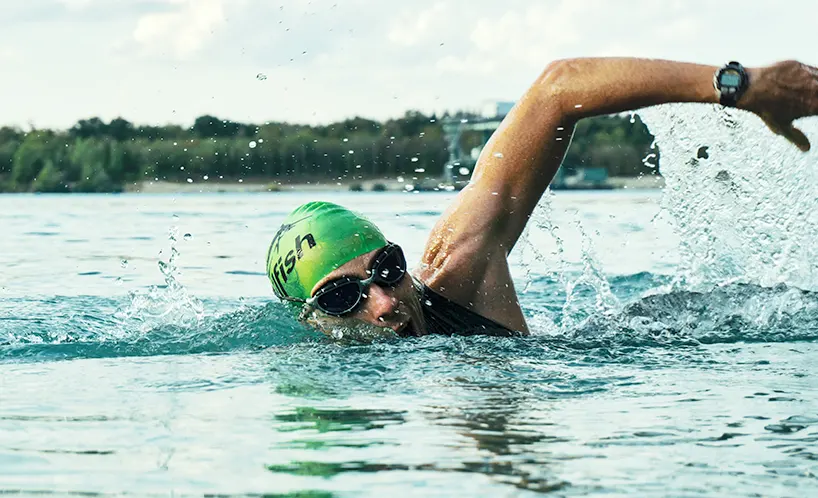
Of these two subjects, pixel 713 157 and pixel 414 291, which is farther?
pixel 713 157

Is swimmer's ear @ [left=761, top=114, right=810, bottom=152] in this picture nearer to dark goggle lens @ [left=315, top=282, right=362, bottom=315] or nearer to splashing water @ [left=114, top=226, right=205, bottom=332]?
dark goggle lens @ [left=315, top=282, right=362, bottom=315]

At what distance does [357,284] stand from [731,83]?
1.60m

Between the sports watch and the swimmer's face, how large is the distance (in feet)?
4.62

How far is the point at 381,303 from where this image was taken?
14.8 feet

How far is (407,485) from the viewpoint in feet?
8.81

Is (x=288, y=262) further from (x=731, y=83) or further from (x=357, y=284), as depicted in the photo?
(x=731, y=83)

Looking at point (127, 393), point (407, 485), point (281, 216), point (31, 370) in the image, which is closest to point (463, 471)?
point (407, 485)

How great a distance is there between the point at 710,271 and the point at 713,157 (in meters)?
1.27

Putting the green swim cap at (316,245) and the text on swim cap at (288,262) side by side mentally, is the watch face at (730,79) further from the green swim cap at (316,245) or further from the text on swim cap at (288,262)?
the text on swim cap at (288,262)

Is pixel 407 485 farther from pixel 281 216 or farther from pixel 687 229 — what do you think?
pixel 281 216

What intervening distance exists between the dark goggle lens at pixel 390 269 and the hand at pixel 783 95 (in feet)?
4.69

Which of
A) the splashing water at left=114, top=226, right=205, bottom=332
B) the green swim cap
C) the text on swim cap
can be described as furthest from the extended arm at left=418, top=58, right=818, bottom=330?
the splashing water at left=114, top=226, right=205, bottom=332

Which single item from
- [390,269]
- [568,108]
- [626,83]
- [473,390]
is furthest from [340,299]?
[626,83]

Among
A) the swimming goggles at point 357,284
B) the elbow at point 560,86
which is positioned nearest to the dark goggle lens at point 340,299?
the swimming goggles at point 357,284
